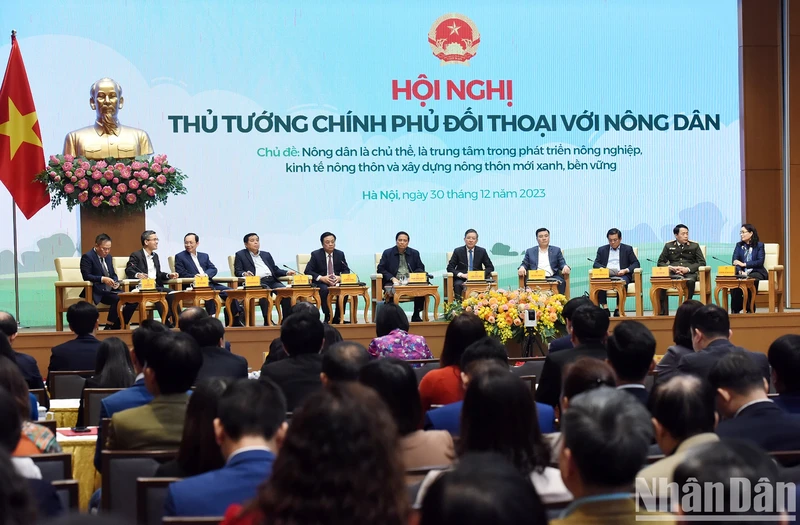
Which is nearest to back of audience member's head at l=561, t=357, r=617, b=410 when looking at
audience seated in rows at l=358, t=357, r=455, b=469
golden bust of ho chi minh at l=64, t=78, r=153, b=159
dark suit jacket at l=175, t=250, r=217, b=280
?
audience seated in rows at l=358, t=357, r=455, b=469

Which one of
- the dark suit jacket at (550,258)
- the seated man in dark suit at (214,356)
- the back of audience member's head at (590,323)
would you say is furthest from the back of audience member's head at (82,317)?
the dark suit jacket at (550,258)

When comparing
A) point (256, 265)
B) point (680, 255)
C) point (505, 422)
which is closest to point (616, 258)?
point (680, 255)

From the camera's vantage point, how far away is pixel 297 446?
123 centimetres

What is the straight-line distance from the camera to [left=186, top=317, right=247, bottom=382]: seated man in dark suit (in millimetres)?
3881

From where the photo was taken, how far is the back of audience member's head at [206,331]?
13.3 ft

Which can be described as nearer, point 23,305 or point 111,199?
point 111,199

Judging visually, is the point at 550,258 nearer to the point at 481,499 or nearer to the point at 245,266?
the point at 245,266

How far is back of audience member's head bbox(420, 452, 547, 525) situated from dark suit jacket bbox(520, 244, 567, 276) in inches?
313

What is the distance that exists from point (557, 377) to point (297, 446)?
2.72m

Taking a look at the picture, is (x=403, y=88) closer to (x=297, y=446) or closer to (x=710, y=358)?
(x=710, y=358)

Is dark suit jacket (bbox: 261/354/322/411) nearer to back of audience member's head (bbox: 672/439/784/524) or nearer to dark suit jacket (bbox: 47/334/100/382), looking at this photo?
dark suit jacket (bbox: 47/334/100/382)

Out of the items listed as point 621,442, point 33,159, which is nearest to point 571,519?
point 621,442

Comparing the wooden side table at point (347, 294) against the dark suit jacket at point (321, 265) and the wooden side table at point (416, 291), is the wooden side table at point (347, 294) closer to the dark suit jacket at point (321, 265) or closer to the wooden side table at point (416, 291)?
the wooden side table at point (416, 291)

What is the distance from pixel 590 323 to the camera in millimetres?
4098
